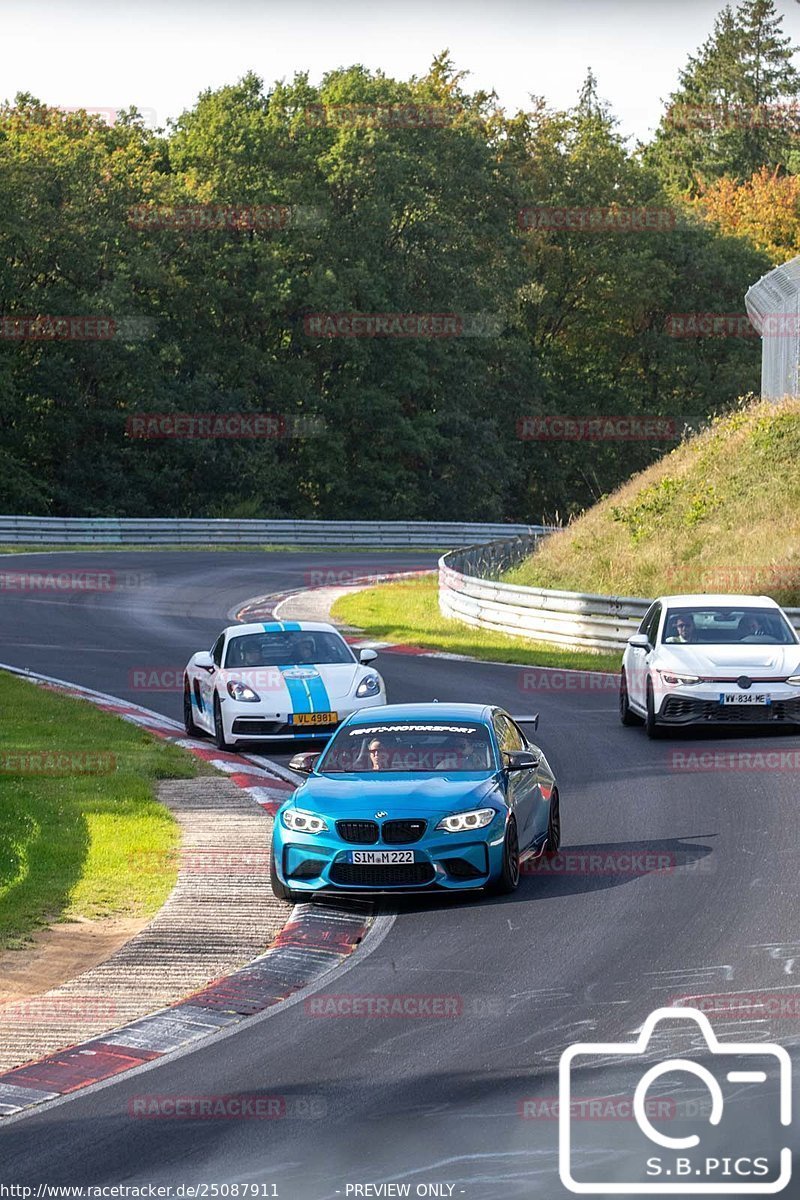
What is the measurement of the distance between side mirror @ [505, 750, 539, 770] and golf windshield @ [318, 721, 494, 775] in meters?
0.14

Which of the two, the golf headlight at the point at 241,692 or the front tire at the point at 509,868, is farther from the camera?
the golf headlight at the point at 241,692

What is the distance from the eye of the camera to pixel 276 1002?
10.0 meters

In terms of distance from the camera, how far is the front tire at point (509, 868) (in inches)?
492

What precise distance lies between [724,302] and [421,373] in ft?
63.1

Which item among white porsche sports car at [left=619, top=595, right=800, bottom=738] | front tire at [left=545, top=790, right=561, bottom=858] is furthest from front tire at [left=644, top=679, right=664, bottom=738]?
front tire at [left=545, top=790, right=561, bottom=858]

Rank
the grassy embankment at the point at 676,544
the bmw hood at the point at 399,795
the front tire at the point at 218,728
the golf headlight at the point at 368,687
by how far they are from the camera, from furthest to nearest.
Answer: the grassy embankment at the point at 676,544 < the front tire at the point at 218,728 < the golf headlight at the point at 368,687 < the bmw hood at the point at 399,795

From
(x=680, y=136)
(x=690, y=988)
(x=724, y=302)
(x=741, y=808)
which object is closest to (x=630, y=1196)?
(x=690, y=988)

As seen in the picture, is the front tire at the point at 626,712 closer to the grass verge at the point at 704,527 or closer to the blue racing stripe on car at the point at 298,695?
the blue racing stripe on car at the point at 298,695

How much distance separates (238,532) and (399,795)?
51.0m

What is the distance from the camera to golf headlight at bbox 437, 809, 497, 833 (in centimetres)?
1234

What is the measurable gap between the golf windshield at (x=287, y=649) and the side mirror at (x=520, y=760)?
740 cm

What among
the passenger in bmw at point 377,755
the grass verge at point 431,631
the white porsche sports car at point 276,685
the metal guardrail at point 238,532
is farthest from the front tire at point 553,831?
the metal guardrail at point 238,532

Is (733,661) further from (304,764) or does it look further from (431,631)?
(431,631)

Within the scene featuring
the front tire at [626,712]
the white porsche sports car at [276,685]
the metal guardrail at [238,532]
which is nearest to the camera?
the white porsche sports car at [276,685]
